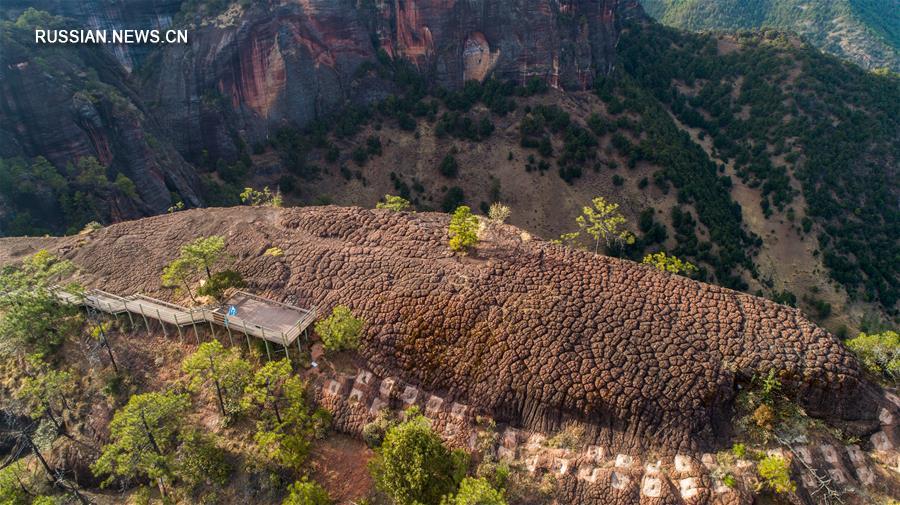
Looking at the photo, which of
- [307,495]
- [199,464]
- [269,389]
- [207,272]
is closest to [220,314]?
[207,272]

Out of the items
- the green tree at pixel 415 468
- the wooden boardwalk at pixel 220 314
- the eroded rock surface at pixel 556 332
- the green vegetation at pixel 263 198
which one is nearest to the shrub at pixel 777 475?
the eroded rock surface at pixel 556 332

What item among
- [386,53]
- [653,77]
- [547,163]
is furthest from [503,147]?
[653,77]

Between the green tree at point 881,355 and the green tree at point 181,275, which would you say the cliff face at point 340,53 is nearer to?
the green tree at point 181,275

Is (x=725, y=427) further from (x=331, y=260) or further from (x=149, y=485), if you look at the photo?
(x=149, y=485)

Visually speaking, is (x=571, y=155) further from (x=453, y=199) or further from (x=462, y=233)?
(x=462, y=233)

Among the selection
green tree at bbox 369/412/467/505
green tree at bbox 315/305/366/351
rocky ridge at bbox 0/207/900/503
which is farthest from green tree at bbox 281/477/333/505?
green tree at bbox 315/305/366/351

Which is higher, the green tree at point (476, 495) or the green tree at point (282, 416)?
the green tree at point (476, 495)

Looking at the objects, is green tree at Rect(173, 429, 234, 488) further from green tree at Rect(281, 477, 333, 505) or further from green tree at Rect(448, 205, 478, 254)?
green tree at Rect(448, 205, 478, 254)
